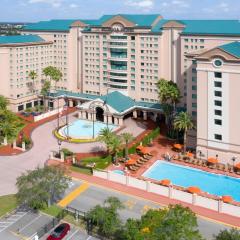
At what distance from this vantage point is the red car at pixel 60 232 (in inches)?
1824

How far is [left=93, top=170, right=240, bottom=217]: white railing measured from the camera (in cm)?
5378

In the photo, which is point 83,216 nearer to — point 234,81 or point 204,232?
point 204,232

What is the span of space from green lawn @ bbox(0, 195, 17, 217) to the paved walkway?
6.37ft

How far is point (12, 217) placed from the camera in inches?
2063

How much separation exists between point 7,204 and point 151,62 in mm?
55799

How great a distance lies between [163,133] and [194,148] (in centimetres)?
1260

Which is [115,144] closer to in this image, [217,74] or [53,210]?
[53,210]

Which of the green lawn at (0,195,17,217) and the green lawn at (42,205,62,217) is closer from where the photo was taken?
the green lawn at (42,205,62,217)

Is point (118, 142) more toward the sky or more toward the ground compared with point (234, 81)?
more toward the ground

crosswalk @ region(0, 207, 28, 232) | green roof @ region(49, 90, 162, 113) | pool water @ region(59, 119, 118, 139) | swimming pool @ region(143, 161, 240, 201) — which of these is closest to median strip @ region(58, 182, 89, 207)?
crosswalk @ region(0, 207, 28, 232)

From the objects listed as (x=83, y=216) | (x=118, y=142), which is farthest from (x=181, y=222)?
(x=118, y=142)

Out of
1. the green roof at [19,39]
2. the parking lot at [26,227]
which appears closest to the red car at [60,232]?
the parking lot at [26,227]

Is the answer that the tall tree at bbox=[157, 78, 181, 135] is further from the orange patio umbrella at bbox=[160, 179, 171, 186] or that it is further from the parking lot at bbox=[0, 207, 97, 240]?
the parking lot at bbox=[0, 207, 97, 240]

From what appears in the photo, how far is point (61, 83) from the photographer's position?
11431 centimetres
